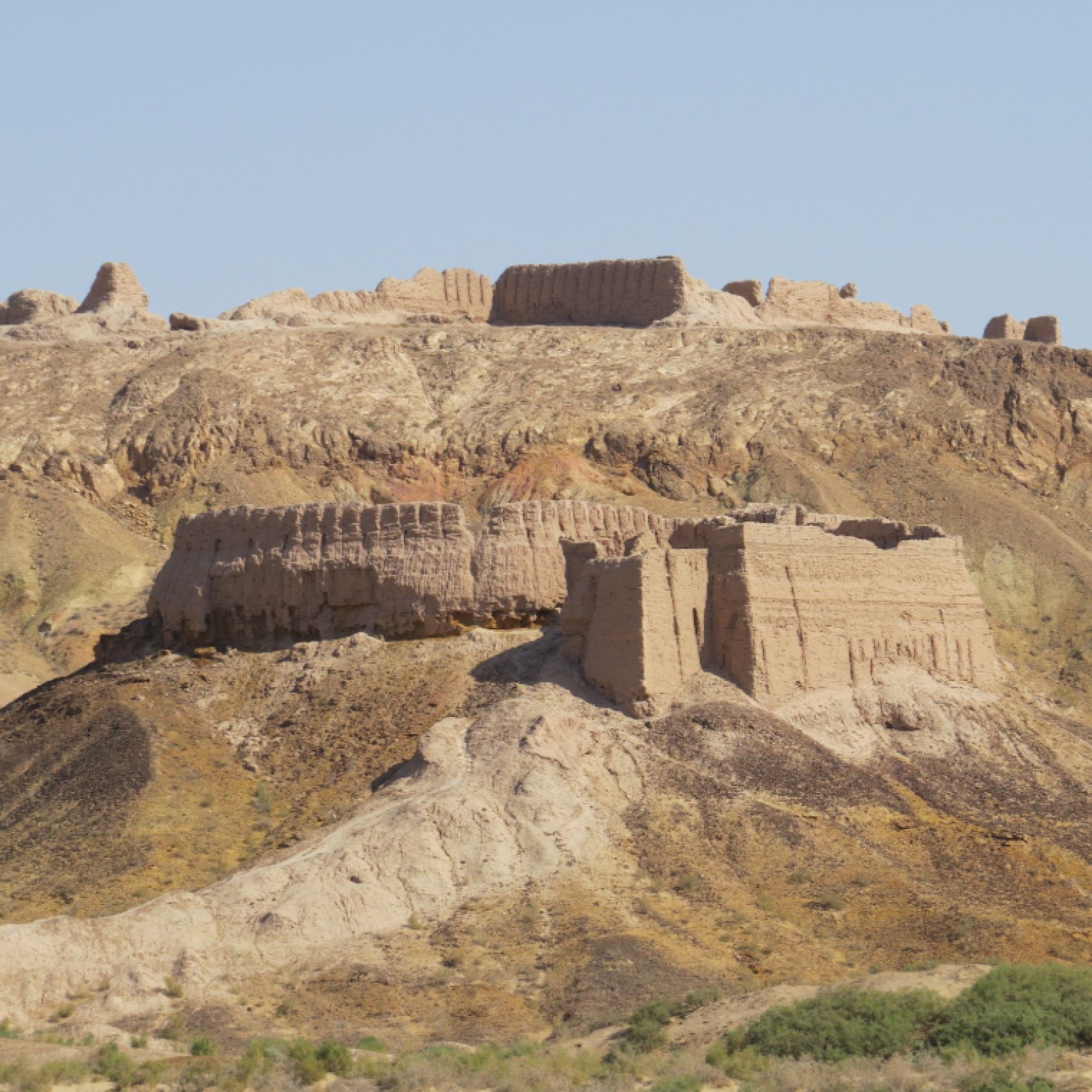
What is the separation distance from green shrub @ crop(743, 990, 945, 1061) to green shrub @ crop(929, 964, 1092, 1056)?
30 cm

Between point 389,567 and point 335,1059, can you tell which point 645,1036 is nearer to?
point 335,1059

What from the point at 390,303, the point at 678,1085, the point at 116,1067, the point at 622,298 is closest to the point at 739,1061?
the point at 678,1085

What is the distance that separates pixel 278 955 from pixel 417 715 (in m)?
8.17

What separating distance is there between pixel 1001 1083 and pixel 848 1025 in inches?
97.7

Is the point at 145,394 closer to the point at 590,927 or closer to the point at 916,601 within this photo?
the point at 916,601

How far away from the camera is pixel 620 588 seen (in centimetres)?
3375

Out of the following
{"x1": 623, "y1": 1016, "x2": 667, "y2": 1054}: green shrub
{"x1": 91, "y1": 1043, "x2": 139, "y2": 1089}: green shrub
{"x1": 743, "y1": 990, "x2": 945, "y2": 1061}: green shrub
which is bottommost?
{"x1": 623, "y1": 1016, "x2": 667, "y2": 1054}: green shrub

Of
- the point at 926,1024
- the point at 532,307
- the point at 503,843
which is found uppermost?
the point at 532,307

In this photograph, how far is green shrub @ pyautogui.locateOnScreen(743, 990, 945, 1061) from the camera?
22875 mm

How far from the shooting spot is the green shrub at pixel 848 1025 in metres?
22.9

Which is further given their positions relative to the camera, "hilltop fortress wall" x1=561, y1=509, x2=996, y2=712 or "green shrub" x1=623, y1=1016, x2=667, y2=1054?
"hilltop fortress wall" x1=561, y1=509, x2=996, y2=712

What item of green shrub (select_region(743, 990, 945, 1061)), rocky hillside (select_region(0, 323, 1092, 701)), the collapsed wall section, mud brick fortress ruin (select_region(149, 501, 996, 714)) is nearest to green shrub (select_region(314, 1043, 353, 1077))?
green shrub (select_region(743, 990, 945, 1061))

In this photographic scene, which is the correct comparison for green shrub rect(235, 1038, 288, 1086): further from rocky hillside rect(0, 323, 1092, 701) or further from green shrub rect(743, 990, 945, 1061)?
rocky hillside rect(0, 323, 1092, 701)

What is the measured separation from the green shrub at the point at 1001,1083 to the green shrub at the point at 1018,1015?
925mm
